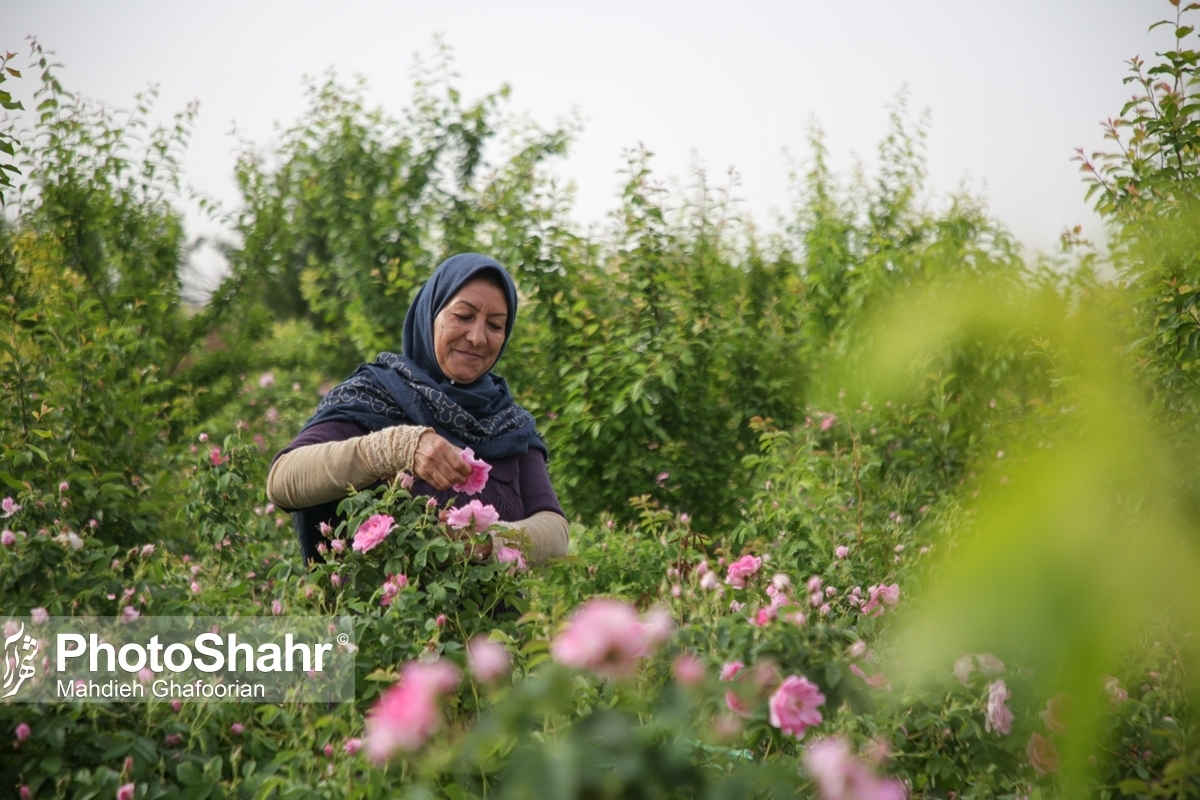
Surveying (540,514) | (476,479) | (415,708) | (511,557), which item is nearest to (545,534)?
(540,514)

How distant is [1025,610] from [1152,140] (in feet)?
9.08

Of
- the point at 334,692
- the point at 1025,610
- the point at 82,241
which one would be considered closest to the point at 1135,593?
the point at 1025,610

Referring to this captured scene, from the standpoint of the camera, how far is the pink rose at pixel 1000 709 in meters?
1.36

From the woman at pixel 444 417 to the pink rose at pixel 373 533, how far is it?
32 centimetres

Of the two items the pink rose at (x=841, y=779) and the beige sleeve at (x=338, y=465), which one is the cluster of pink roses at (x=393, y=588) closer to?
the beige sleeve at (x=338, y=465)

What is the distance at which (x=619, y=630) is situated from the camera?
2.71 ft

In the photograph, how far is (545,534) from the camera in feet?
7.70

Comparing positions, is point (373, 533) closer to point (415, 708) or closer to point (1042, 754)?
point (415, 708)

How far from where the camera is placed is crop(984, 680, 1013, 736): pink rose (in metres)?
1.36

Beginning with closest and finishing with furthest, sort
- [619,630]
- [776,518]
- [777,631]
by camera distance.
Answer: [619,630] < [777,631] < [776,518]

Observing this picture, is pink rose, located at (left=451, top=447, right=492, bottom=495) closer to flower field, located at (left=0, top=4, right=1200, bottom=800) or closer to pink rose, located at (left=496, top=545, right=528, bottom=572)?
flower field, located at (left=0, top=4, right=1200, bottom=800)

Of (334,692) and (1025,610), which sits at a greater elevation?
(1025,610)

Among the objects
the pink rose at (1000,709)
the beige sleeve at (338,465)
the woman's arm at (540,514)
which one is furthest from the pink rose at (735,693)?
the beige sleeve at (338,465)

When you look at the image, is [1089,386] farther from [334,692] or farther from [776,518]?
[776,518]
